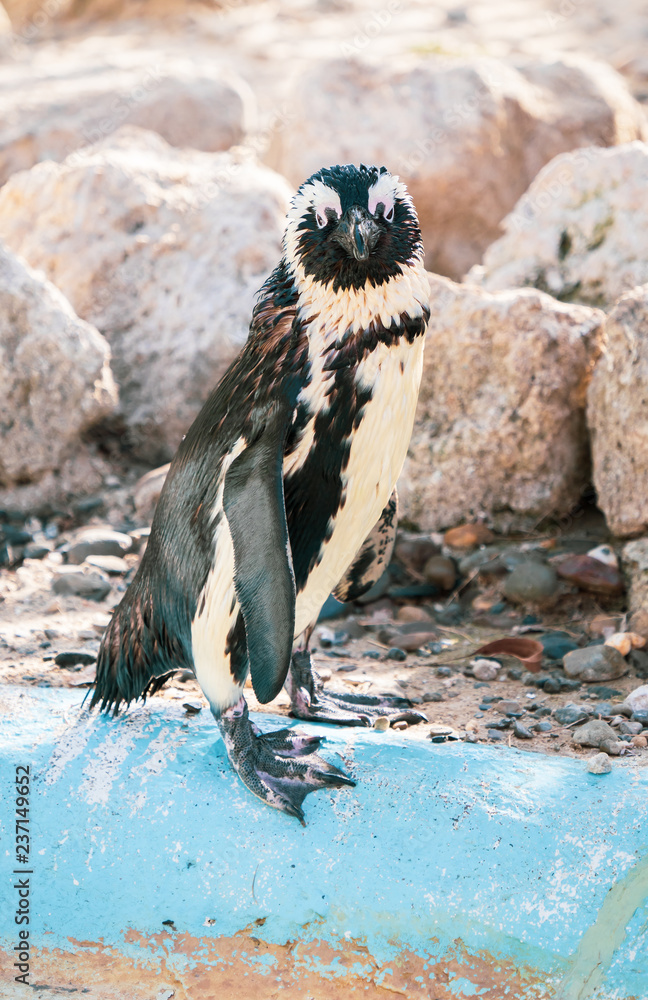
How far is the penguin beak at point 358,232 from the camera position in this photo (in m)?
1.98

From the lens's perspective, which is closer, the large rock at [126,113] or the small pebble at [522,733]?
the small pebble at [522,733]

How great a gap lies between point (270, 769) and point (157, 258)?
134 inches

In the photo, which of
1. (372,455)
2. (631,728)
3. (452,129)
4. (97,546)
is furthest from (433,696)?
(452,129)

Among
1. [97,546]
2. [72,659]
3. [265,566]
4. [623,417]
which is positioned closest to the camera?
[265,566]

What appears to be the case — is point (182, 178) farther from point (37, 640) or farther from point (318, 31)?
point (318, 31)

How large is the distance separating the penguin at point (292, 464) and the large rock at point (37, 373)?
222 cm

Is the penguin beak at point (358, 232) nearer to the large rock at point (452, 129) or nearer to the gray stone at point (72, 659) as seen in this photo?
the gray stone at point (72, 659)

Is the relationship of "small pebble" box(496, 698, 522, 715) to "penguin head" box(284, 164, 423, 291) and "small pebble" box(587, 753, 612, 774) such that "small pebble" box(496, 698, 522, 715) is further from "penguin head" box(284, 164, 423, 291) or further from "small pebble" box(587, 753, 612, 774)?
"penguin head" box(284, 164, 423, 291)

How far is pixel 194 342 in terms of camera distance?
492 centimetres

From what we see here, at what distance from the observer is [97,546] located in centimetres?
415

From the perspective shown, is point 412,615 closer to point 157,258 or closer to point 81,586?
point 81,586

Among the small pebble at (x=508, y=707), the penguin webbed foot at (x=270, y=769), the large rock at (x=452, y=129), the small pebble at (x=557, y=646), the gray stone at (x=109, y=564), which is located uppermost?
the large rock at (x=452, y=129)

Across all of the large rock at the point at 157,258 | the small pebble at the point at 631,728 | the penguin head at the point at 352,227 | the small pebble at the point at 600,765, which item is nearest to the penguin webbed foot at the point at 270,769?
the small pebble at the point at 600,765

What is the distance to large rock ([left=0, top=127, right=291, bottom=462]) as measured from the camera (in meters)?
4.91
